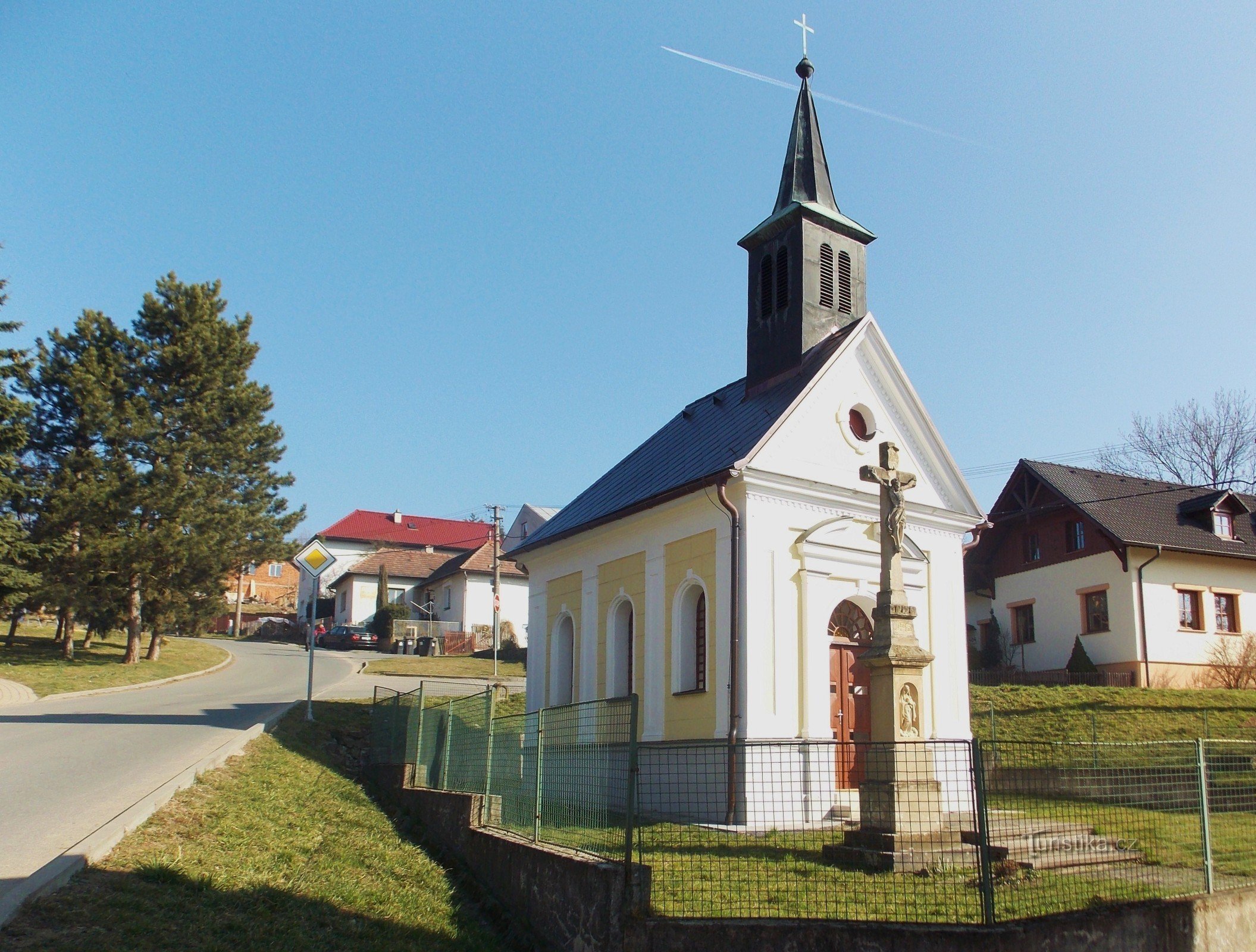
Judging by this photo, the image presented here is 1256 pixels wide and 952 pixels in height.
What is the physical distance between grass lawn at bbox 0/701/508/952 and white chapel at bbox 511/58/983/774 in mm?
5652

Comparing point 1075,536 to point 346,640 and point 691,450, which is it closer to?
point 691,450

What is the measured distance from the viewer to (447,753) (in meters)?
13.2

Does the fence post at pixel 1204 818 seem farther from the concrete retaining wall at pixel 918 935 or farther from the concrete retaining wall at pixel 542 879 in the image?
the concrete retaining wall at pixel 542 879

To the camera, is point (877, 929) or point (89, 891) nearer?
point (89, 891)

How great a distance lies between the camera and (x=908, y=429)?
1809 cm

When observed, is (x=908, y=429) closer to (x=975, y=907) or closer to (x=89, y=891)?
(x=975, y=907)

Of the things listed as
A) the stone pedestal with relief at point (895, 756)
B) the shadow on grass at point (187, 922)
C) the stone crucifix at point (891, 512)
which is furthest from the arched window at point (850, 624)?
the shadow on grass at point (187, 922)

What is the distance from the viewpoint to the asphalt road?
801 centimetres

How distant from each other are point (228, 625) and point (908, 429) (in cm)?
6388

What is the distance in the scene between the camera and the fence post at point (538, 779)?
968 cm

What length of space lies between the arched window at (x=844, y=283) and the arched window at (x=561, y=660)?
8.08m

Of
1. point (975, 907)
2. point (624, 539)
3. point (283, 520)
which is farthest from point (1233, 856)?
point (283, 520)

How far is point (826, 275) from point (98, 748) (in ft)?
46.3

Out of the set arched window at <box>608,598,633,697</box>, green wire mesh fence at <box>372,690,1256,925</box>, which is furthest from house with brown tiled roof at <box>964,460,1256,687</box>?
green wire mesh fence at <box>372,690,1256,925</box>
